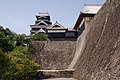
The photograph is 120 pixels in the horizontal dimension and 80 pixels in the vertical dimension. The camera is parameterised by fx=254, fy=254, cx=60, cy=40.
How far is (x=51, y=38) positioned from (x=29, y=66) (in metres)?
18.4

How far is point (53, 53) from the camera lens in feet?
82.2

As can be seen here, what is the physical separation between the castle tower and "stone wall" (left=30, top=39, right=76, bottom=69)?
1422 cm

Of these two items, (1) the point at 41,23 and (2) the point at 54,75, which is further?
(1) the point at 41,23

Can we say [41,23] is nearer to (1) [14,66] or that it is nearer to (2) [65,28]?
(2) [65,28]

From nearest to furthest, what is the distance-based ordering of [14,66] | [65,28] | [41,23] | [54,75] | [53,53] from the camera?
[14,66] → [54,75] → [53,53] → [65,28] → [41,23]

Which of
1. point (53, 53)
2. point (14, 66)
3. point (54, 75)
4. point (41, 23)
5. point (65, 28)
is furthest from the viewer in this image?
point (41, 23)

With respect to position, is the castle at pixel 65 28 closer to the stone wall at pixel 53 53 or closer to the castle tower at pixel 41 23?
the castle tower at pixel 41 23

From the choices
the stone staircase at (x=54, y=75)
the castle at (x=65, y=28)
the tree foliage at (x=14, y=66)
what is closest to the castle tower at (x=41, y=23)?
the castle at (x=65, y=28)

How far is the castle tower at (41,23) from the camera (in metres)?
42.6

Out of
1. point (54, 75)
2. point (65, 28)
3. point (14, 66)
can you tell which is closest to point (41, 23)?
point (65, 28)

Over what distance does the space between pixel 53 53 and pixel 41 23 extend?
19190 millimetres

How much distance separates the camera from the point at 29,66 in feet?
46.8

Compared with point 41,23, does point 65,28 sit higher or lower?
higher

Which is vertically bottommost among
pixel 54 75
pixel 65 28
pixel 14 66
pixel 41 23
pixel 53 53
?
pixel 41 23
